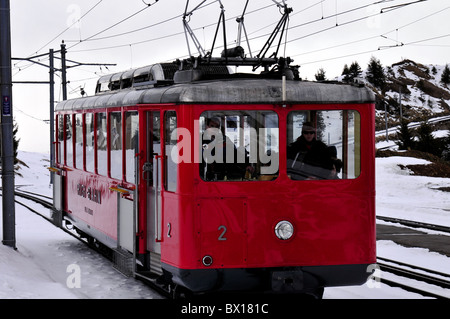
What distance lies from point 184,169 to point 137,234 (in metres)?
1.57

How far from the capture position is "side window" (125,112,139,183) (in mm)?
9523

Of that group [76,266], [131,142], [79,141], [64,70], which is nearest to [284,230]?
[131,142]

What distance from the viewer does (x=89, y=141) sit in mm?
12352

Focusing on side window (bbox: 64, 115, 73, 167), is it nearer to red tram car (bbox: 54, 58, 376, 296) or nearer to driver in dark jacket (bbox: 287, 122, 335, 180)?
red tram car (bbox: 54, 58, 376, 296)

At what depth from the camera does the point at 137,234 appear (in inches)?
370

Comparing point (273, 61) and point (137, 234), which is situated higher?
point (273, 61)

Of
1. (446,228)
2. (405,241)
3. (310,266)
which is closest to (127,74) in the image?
(310,266)

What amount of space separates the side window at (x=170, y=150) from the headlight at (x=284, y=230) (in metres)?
1.17

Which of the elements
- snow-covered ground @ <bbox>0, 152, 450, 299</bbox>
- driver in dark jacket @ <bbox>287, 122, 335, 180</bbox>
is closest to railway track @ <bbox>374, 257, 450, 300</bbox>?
snow-covered ground @ <bbox>0, 152, 450, 299</bbox>

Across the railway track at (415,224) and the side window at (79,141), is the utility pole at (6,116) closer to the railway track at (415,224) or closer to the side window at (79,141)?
the side window at (79,141)

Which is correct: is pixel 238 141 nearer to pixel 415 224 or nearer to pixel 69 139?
pixel 69 139

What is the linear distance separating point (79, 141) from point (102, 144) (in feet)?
6.55

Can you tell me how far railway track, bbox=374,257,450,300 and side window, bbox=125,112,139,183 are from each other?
3.96m
